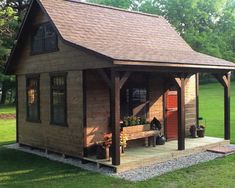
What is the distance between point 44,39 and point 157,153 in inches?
220

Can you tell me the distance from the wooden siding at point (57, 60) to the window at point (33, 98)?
14.2 inches

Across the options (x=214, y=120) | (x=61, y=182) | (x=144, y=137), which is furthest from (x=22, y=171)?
(x=214, y=120)

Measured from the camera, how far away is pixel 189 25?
2272 inches

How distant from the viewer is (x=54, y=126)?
12508mm

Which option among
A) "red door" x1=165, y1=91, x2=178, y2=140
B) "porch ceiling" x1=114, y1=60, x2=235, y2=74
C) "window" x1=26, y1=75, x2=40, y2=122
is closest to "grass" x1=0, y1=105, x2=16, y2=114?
"window" x1=26, y1=75, x2=40, y2=122

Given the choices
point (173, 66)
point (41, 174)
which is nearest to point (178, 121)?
point (173, 66)

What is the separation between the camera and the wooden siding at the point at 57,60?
34.4 feet

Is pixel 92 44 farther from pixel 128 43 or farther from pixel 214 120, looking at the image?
pixel 214 120

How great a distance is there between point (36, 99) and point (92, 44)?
142 inches

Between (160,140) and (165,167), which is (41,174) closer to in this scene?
(165,167)

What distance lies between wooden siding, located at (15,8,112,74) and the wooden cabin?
26 mm

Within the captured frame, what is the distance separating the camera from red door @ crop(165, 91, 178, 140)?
14.0 metres

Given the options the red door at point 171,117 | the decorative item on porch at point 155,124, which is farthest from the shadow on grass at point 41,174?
the red door at point 171,117

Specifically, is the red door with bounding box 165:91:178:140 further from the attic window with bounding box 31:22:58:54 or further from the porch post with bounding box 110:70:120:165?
the attic window with bounding box 31:22:58:54
